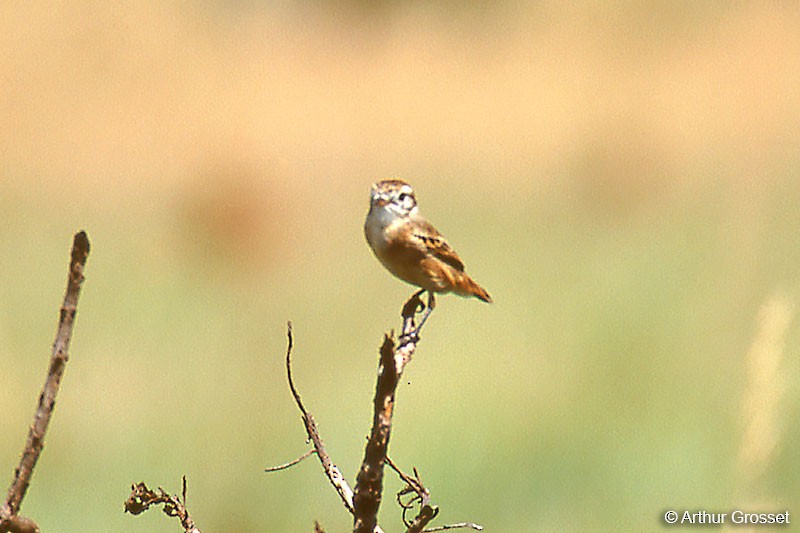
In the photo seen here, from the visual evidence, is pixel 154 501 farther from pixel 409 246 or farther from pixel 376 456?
pixel 409 246

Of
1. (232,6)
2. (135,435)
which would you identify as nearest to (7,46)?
(232,6)

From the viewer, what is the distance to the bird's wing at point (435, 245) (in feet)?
7.00

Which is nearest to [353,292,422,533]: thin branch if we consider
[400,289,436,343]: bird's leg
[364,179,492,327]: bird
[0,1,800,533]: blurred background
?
[400,289,436,343]: bird's leg

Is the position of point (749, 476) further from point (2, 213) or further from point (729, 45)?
point (729, 45)

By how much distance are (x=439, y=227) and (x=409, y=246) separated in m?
2.89

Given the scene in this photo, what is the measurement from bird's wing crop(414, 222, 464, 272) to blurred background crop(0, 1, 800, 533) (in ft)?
1.41

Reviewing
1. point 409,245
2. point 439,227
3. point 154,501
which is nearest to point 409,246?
point 409,245

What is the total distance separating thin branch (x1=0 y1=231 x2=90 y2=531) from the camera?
85 cm

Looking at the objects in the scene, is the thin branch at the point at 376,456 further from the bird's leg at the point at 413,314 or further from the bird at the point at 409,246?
the bird at the point at 409,246

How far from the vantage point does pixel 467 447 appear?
10.8 ft

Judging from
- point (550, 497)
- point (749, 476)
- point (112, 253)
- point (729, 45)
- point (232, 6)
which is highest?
point (232, 6)

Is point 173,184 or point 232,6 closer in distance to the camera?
point 173,184

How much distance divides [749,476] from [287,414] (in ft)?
5.83

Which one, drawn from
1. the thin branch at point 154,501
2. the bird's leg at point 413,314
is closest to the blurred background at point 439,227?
the bird's leg at point 413,314
